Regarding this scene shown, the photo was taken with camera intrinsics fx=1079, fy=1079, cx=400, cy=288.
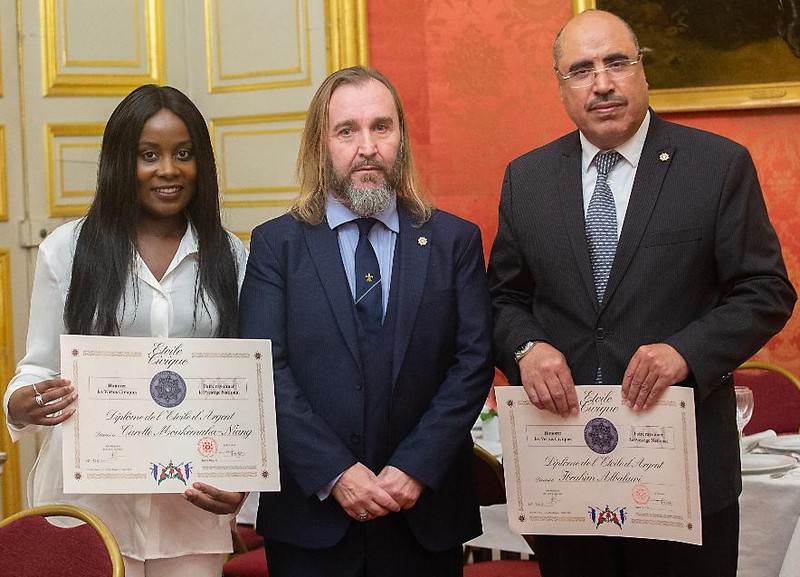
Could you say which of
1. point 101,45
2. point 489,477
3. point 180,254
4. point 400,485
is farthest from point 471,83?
point 400,485

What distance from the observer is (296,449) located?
2.39m

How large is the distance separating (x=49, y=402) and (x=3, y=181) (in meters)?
3.25

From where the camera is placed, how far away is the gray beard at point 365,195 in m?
2.53

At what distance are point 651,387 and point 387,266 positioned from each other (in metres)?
0.68

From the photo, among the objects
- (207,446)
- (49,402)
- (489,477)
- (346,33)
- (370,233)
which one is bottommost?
(489,477)

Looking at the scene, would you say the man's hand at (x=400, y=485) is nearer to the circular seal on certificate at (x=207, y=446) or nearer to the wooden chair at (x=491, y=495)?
the circular seal on certificate at (x=207, y=446)

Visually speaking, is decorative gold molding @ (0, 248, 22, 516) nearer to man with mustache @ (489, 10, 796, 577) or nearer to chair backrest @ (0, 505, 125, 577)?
chair backrest @ (0, 505, 125, 577)

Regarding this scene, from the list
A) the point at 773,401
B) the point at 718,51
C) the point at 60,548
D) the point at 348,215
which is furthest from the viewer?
the point at 718,51

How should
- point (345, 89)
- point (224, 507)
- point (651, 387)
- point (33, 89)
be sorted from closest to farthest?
point (651, 387)
point (224, 507)
point (345, 89)
point (33, 89)

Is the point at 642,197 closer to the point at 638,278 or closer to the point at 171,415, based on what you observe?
the point at 638,278

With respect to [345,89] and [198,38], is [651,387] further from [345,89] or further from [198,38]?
[198,38]

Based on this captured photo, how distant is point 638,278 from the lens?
2.41 m

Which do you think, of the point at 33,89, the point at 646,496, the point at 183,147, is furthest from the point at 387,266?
the point at 33,89

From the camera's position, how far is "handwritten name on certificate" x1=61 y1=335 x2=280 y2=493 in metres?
2.39
